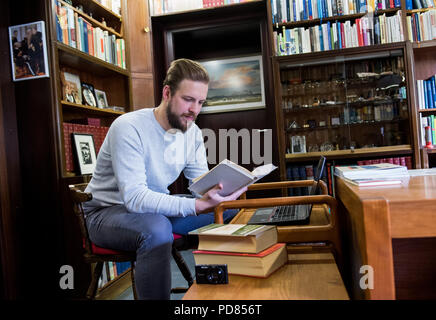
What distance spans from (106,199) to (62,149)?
2.35ft

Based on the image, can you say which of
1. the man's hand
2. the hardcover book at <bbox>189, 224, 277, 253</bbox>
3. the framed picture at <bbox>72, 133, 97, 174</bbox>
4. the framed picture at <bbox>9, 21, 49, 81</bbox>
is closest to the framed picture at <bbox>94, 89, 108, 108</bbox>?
the framed picture at <bbox>72, 133, 97, 174</bbox>

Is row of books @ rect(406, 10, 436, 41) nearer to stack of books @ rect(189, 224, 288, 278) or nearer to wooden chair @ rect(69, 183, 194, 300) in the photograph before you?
wooden chair @ rect(69, 183, 194, 300)

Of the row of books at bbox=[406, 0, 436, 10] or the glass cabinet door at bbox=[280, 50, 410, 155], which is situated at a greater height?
the row of books at bbox=[406, 0, 436, 10]

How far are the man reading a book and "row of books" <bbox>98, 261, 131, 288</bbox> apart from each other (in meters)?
0.85

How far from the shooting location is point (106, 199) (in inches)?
65.2

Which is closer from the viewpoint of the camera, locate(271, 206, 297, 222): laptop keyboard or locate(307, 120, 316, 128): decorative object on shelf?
locate(271, 206, 297, 222): laptop keyboard

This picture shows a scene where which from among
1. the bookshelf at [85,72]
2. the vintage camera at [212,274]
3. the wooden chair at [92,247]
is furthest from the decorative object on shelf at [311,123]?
the vintage camera at [212,274]

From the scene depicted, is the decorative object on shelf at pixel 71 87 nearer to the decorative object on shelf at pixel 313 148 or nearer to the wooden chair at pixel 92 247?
the wooden chair at pixel 92 247

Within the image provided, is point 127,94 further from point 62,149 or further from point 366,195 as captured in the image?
point 366,195

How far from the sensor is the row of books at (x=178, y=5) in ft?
11.8

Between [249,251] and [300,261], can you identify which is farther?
[300,261]

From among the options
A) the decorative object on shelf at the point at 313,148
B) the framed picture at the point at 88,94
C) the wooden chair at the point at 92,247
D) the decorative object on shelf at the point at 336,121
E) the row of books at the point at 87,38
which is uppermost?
the row of books at the point at 87,38

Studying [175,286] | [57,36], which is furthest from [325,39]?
[175,286]

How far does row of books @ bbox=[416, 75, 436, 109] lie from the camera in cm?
338
